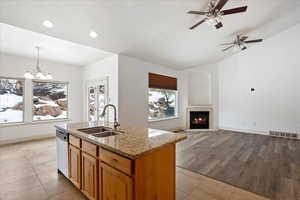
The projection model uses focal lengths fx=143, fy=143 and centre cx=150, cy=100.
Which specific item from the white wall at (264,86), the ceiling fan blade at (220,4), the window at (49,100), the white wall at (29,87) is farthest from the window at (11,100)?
the white wall at (264,86)

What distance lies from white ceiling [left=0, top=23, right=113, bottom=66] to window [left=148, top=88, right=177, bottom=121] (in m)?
2.26

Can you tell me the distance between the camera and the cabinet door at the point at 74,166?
1.98 metres

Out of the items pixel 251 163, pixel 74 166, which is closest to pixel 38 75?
→ pixel 74 166

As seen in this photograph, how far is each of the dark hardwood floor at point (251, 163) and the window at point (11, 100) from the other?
512 centimetres

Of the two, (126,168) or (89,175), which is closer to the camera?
(126,168)

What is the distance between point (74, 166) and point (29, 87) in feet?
13.6

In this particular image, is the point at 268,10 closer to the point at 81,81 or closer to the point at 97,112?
the point at 97,112

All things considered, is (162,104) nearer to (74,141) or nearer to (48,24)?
(74,141)

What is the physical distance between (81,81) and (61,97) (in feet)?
3.19

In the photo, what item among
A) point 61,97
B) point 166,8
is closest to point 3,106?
point 61,97

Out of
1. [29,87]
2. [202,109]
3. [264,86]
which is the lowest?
[202,109]

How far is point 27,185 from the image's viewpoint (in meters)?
2.26

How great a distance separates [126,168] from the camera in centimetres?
128

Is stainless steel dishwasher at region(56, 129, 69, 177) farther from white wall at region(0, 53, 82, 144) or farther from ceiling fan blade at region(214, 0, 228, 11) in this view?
ceiling fan blade at region(214, 0, 228, 11)
